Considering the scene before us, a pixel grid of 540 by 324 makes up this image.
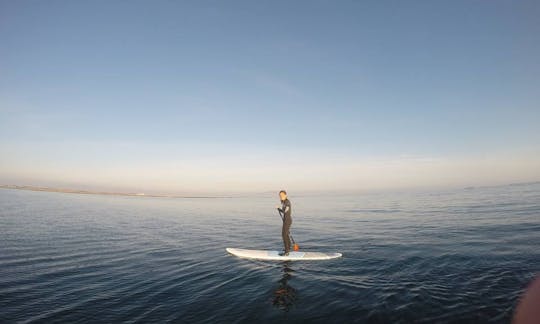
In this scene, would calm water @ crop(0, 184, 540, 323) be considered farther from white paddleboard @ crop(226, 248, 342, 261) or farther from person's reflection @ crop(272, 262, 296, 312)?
white paddleboard @ crop(226, 248, 342, 261)

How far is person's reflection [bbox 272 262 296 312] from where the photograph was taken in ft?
31.7

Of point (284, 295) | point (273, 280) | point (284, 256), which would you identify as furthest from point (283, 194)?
point (284, 295)

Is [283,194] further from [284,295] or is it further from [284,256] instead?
[284,295]

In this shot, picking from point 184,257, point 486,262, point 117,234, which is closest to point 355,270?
point 486,262

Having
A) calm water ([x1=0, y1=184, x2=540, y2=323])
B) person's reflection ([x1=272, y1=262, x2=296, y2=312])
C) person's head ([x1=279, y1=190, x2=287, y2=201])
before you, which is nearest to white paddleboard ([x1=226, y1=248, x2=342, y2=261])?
calm water ([x1=0, y1=184, x2=540, y2=323])

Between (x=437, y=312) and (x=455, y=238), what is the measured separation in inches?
555

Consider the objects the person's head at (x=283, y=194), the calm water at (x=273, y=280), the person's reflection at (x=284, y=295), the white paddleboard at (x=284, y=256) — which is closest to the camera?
the calm water at (x=273, y=280)

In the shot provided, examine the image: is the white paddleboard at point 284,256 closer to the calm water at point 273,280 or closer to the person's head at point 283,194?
the calm water at point 273,280

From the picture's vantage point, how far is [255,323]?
Answer: 8.36 meters

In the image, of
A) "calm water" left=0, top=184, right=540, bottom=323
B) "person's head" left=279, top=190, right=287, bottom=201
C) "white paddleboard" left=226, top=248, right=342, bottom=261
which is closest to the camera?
"calm water" left=0, top=184, right=540, bottom=323

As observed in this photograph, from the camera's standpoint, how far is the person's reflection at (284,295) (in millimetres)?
9654

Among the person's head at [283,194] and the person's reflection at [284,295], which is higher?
the person's head at [283,194]

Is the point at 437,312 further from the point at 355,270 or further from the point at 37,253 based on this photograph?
the point at 37,253

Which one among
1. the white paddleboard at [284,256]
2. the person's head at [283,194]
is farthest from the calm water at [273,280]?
the person's head at [283,194]
